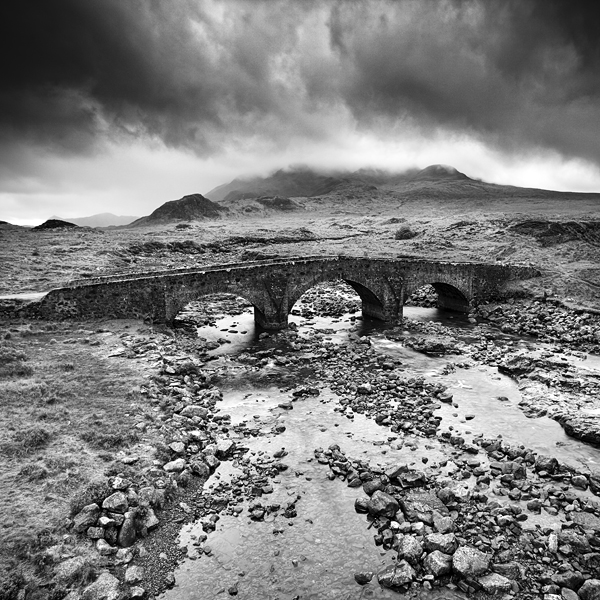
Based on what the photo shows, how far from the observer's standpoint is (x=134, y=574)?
10.0m

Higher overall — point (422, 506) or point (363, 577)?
point (422, 506)

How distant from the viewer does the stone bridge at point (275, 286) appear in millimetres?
27641

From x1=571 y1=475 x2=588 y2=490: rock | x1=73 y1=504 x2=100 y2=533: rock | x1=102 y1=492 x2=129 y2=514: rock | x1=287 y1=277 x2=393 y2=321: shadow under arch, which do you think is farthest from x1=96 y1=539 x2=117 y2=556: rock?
x1=287 y1=277 x2=393 y2=321: shadow under arch

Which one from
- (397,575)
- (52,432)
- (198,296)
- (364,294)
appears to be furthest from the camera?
(364,294)

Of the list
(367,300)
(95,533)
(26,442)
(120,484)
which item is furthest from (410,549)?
(367,300)

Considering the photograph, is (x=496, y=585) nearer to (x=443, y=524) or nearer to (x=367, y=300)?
(x=443, y=524)

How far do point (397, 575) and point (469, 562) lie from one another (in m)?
1.87

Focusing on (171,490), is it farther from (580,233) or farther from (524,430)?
(580,233)

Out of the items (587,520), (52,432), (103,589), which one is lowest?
(587,520)

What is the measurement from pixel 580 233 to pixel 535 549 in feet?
207

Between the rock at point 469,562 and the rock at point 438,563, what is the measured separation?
145mm

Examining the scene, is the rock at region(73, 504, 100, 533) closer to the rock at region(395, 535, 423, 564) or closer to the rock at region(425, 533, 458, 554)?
the rock at region(395, 535, 423, 564)

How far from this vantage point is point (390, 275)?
36.3m

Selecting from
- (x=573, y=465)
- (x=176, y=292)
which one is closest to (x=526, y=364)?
(x=573, y=465)
